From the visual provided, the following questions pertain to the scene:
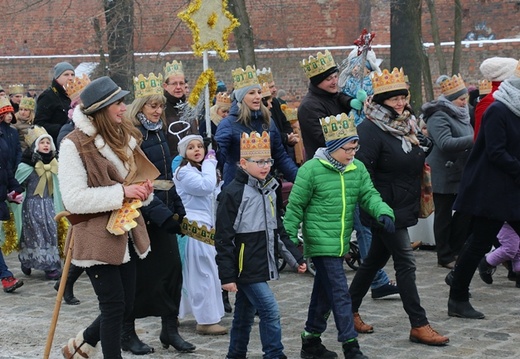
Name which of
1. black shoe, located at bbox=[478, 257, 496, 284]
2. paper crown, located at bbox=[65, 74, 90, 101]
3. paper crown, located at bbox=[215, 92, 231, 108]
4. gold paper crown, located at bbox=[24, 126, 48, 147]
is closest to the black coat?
black shoe, located at bbox=[478, 257, 496, 284]

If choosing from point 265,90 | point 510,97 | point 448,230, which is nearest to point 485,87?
point 448,230

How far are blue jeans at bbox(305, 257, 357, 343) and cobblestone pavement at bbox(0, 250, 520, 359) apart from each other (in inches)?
13.0

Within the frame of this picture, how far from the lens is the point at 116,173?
6.68 m

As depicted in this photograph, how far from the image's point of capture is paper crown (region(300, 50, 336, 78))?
9047 millimetres

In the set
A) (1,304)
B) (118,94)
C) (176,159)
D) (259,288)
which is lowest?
(1,304)

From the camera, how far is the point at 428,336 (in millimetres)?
7852

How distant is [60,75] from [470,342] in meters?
5.94

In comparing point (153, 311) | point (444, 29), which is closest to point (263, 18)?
point (444, 29)

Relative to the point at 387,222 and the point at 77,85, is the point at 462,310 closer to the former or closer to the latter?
the point at 387,222

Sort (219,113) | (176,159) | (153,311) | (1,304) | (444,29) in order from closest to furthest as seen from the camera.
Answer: (153,311)
(176,159)
(1,304)
(219,113)
(444,29)

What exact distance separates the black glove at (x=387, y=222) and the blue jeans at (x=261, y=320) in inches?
35.5

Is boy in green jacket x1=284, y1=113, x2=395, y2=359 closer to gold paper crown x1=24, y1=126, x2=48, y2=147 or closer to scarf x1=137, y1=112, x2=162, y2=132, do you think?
scarf x1=137, y1=112, x2=162, y2=132

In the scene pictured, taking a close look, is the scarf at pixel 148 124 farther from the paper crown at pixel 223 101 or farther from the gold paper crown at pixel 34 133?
the paper crown at pixel 223 101

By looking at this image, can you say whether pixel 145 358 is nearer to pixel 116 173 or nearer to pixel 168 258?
pixel 168 258
